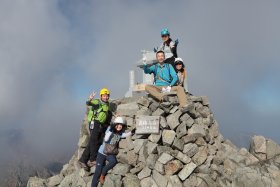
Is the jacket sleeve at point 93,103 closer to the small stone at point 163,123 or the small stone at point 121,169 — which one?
the small stone at point 121,169

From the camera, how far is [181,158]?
1285cm

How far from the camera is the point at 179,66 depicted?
1537 cm

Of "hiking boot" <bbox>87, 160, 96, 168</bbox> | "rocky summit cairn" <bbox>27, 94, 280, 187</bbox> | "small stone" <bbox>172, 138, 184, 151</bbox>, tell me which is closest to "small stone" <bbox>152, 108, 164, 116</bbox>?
"rocky summit cairn" <bbox>27, 94, 280, 187</bbox>

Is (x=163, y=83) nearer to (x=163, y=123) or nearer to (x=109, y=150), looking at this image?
(x=163, y=123)

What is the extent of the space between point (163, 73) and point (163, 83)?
458 mm

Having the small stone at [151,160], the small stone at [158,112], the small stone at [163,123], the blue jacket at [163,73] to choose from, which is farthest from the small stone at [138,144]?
the blue jacket at [163,73]

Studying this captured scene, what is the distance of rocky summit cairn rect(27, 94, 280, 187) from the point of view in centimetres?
1267

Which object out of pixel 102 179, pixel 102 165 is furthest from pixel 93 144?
pixel 102 179

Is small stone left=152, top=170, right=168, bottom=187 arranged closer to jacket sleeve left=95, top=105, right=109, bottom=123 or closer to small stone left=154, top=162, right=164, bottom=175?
small stone left=154, top=162, right=164, bottom=175

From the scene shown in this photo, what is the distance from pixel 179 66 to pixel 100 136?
16.2 ft

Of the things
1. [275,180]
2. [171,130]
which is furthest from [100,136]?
[275,180]

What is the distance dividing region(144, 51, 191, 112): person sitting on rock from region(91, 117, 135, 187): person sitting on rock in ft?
6.37

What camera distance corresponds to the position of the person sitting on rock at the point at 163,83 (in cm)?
1406

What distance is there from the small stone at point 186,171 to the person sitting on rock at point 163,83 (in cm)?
241
